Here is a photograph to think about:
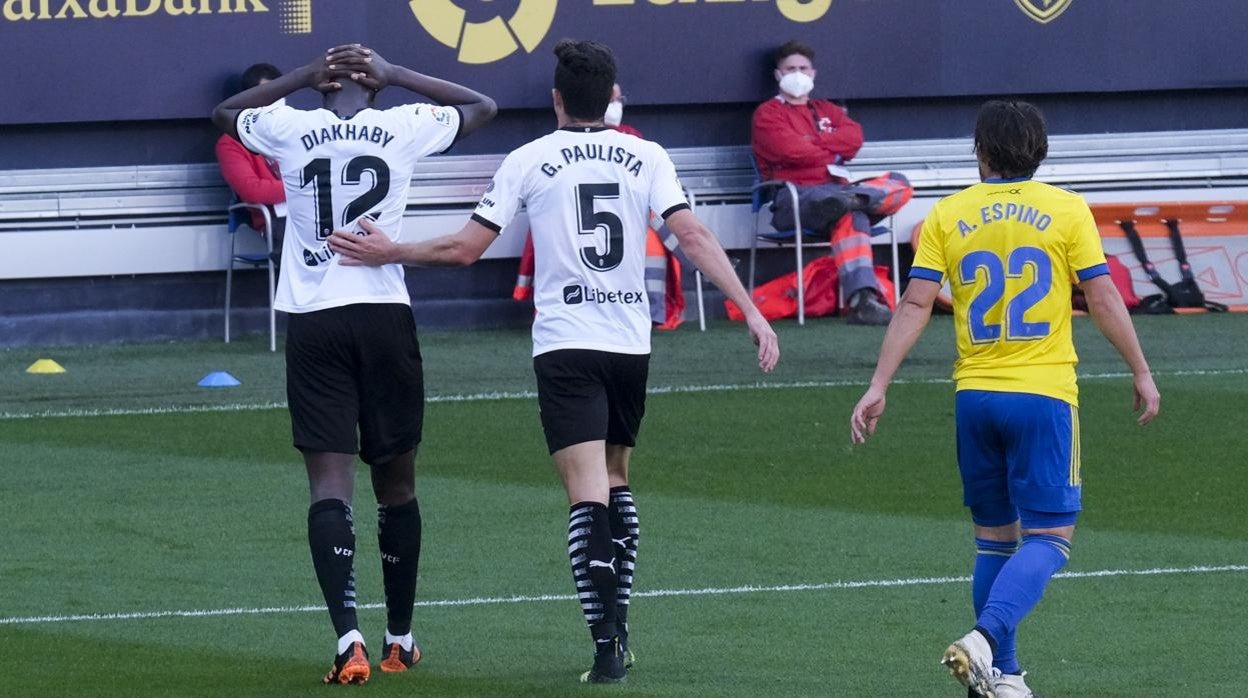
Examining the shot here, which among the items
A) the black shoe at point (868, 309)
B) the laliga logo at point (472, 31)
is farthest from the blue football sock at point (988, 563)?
the laliga logo at point (472, 31)

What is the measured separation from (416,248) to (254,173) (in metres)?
9.10

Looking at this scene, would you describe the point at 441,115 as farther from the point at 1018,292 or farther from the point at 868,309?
the point at 868,309

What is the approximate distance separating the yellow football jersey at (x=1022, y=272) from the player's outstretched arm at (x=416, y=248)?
1.29 m

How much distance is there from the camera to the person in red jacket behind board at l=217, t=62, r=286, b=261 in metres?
14.9

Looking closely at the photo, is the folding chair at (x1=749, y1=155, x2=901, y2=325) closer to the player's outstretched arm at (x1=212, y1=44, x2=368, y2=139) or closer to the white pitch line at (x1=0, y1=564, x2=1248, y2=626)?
the white pitch line at (x1=0, y1=564, x2=1248, y2=626)

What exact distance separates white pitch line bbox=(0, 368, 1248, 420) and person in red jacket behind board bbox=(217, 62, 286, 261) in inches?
97.1

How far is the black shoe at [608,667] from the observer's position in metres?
6.07

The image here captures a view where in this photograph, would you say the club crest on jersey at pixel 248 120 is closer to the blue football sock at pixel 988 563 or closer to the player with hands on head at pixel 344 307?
the player with hands on head at pixel 344 307

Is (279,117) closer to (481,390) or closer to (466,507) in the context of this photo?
(466,507)

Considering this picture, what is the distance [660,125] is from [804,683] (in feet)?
36.0

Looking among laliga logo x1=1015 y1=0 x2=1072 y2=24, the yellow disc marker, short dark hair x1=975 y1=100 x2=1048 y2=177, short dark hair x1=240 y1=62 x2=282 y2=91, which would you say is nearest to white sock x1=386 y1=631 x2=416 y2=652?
short dark hair x1=975 y1=100 x2=1048 y2=177

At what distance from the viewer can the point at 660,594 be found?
7520 mm

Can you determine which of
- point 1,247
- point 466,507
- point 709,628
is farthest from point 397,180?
point 1,247

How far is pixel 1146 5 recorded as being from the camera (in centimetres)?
1734
